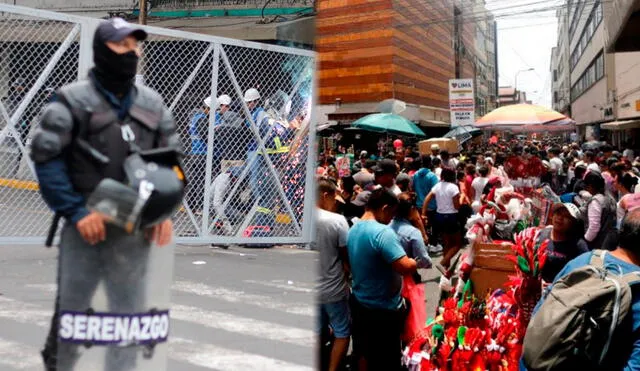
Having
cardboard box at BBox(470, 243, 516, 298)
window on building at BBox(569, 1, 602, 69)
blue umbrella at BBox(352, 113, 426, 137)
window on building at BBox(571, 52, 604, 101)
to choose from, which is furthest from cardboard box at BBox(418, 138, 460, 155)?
window on building at BBox(571, 52, 604, 101)

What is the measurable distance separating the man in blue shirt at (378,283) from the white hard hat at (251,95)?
195cm

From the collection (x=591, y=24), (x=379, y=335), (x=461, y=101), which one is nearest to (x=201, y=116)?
(x=379, y=335)

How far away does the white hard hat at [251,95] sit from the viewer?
3082mm

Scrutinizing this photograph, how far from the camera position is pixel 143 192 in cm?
190

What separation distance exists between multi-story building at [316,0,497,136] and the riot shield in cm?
109

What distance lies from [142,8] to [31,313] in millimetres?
1333

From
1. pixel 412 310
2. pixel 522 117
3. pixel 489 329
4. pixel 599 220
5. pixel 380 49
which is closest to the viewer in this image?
pixel 489 329

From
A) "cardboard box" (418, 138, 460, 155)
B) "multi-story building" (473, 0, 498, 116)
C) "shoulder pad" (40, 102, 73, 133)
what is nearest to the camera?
"shoulder pad" (40, 102, 73, 133)

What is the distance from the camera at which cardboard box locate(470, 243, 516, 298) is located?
5348 mm

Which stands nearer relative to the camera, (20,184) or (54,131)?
(54,131)

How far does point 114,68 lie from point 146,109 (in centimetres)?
13

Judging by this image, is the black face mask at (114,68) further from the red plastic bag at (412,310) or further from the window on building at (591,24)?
the window on building at (591,24)

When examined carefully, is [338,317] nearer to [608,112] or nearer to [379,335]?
[379,335]

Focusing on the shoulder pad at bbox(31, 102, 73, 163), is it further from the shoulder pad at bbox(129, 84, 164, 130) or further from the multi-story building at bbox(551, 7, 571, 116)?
the multi-story building at bbox(551, 7, 571, 116)
